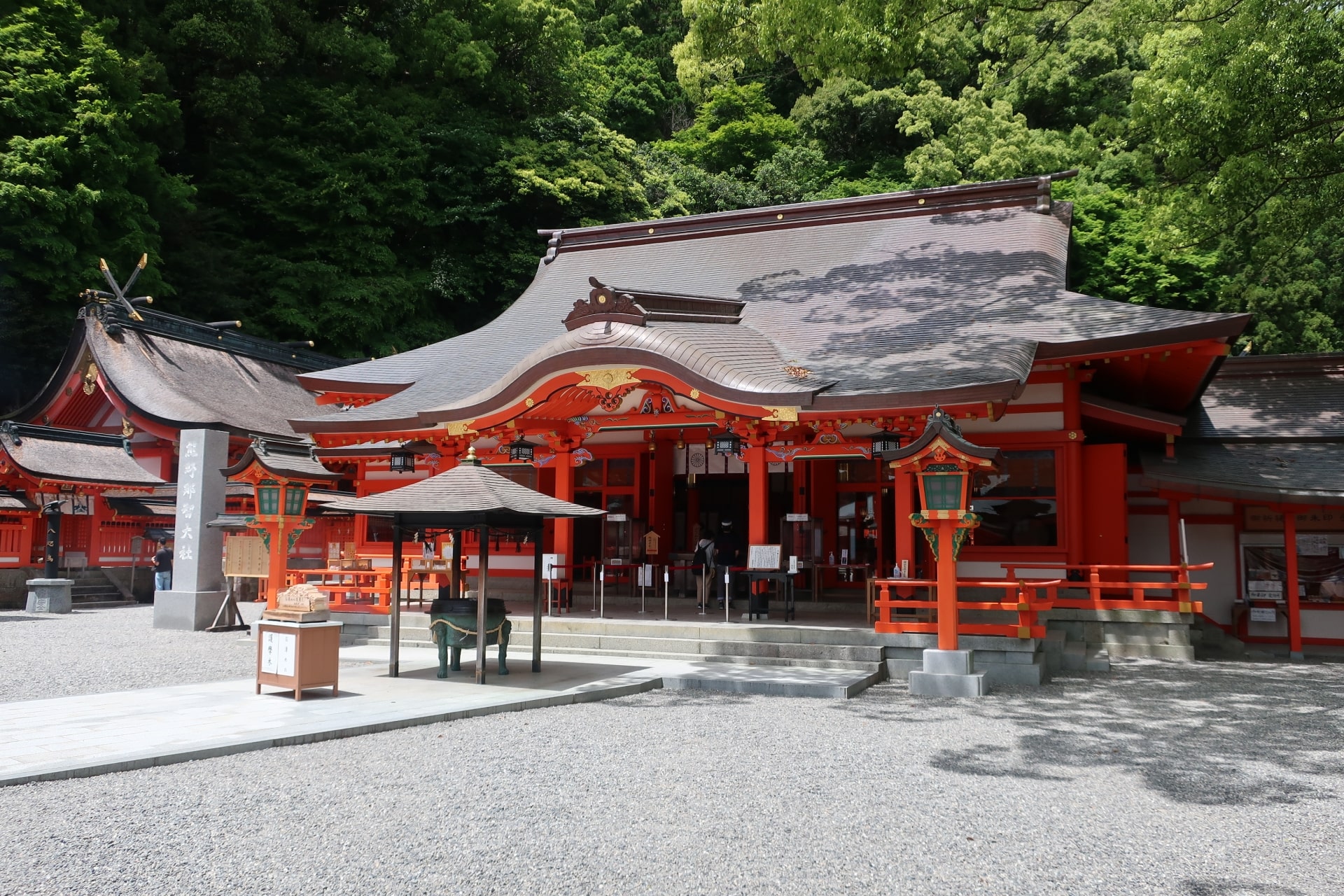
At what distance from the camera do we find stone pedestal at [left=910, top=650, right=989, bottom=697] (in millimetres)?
9148

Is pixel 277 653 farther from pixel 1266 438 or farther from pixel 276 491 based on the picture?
pixel 1266 438

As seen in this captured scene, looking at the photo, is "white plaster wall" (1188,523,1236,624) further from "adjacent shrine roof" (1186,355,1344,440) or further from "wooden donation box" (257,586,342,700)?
"wooden donation box" (257,586,342,700)

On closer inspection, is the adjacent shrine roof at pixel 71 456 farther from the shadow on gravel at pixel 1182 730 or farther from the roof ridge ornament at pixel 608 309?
the shadow on gravel at pixel 1182 730

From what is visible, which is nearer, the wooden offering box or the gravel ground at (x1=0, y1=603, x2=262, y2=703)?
the wooden offering box

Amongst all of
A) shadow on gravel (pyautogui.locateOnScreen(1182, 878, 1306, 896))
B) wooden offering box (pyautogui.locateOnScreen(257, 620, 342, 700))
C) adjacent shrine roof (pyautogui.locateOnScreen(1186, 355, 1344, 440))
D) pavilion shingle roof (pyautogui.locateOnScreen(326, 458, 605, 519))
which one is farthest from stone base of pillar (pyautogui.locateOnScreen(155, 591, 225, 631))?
adjacent shrine roof (pyautogui.locateOnScreen(1186, 355, 1344, 440))

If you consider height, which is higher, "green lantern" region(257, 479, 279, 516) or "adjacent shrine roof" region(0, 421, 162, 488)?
"adjacent shrine roof" region(0, 421, 162, 488)

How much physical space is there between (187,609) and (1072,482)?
13011 mm

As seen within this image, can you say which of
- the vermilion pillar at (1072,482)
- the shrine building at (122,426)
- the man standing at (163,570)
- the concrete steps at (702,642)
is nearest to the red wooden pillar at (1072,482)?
the vermilion pillar at (1072,482)

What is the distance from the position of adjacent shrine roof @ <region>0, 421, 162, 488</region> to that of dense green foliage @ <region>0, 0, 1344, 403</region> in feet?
13.8

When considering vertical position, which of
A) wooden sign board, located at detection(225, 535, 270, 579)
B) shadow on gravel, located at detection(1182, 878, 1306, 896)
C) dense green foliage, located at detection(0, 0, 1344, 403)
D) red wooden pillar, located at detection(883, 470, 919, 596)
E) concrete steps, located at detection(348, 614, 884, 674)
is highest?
dense green foliage, located at detection(0, 0, 1344, 403)

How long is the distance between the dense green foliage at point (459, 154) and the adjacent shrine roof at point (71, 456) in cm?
421

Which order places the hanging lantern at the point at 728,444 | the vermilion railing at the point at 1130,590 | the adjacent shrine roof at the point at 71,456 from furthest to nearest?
the adjacent shrine roof at the point at 71,456 < the hanging lantern at the point at 728,444 < the vermilion railing at the point at 1130,590

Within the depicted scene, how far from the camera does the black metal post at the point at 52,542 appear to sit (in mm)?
17984

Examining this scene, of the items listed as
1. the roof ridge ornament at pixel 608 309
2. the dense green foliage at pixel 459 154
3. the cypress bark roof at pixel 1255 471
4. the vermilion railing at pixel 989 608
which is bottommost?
the vermilion railing at pixel 989 608
